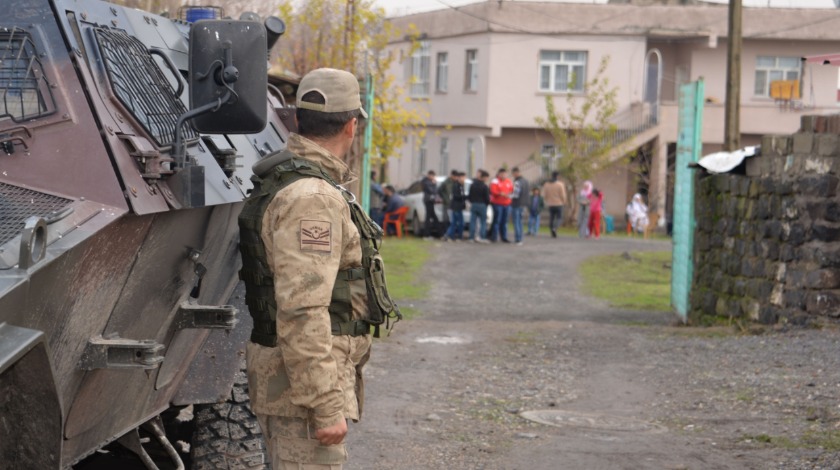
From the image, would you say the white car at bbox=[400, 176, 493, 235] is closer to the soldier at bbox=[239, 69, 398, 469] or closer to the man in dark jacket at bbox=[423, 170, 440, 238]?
the man in dark jacket at bbox=[423, 170, 440, 238]

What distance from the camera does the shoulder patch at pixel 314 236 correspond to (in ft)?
12.8

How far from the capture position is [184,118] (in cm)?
426

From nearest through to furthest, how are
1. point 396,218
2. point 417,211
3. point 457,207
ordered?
point 457,207, point 396,218, point 417,211

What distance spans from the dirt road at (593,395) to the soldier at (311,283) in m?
2.79

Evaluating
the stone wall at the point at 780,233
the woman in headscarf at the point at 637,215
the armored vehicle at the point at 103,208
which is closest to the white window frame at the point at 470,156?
the woman in headscarf at the point at 637,215

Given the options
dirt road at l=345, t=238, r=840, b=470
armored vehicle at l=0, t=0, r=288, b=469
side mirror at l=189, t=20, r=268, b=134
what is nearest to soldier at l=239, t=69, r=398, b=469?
side mirror at l=189, t=20, r=268, b=134

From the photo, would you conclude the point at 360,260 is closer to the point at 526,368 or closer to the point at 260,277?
the point at 260,277

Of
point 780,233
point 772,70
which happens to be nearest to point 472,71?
point 772,70

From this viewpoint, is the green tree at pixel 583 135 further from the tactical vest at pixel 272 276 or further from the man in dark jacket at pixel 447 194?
the tactical vest at pixel 272 276

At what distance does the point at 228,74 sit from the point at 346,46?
18302 millimetres

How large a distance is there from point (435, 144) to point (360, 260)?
38.5 m

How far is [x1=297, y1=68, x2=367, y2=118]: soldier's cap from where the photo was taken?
418 centimetres

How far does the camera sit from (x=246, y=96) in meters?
4.31

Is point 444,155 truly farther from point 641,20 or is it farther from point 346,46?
point 346,46
